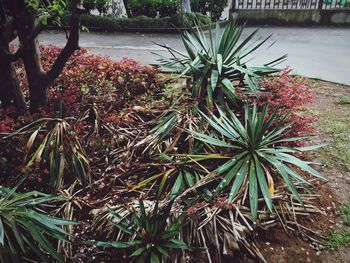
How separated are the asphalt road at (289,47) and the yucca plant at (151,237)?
4.91m

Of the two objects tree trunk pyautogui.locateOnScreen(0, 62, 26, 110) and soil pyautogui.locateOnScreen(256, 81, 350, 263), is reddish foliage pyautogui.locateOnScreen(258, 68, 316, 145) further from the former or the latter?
tree trunk pyautogui.locateOnScreen(0, 62, 26, 110)

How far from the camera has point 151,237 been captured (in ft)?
8.12

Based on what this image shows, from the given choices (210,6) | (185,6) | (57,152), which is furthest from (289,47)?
(57,152)

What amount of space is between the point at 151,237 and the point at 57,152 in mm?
1186

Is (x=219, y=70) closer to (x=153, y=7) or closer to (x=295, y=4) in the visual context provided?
(x=153, y=7)

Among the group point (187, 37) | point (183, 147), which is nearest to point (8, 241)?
point (183, 147)

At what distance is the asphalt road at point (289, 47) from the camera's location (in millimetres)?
7090

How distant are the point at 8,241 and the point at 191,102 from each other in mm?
2495

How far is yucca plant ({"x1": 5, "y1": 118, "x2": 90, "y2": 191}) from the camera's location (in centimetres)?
299

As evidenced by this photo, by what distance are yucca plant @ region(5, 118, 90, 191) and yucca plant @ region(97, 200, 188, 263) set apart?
2.46 ft

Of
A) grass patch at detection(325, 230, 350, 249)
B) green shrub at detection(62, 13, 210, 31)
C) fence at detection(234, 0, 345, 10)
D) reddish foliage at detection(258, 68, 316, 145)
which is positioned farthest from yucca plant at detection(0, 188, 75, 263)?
fence at detection(234, 0, 345, 10)

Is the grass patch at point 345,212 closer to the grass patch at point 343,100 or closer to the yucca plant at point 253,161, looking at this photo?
the yucca plant at point 253,161

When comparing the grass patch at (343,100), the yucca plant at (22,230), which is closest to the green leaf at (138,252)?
the yucca plant at (22,230)

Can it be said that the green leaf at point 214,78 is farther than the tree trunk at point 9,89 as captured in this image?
Yes
